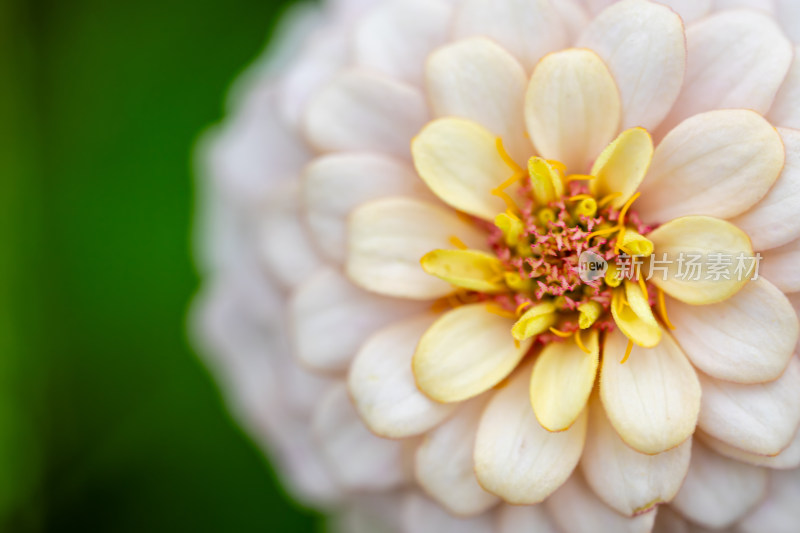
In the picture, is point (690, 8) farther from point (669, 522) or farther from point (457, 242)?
point (669, 522)

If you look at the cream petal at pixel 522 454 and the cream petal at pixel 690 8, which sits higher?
the cream petal at pixel 690 8

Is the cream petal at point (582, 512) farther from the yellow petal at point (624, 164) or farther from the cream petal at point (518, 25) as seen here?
the cream petal at point (518, 25)

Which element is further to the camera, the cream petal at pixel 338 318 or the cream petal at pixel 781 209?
the cream petal at pixel 338 318

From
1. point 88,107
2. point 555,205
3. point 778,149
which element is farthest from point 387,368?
point 88,107

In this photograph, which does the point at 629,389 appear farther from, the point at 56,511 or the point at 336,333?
the point at 56,511

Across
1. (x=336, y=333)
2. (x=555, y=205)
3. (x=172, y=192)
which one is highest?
(x=555, y=205)

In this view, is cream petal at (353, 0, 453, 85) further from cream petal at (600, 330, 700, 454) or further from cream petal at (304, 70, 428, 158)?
cream petal at (600, 330, 700, 454)

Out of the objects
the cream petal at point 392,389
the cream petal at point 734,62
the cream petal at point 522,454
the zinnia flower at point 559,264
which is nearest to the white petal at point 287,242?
the zinnia flower at point 559,264
